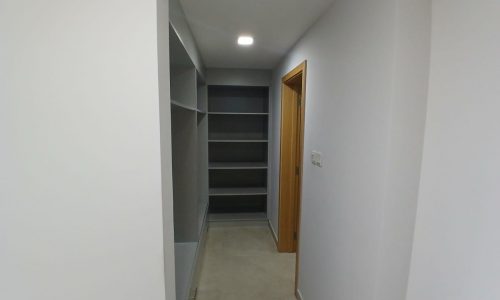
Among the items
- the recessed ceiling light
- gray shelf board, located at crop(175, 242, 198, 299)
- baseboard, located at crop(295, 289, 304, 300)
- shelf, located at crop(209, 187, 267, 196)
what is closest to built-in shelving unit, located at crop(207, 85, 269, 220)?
shelf, located at crop(209, 187, 267, 196)

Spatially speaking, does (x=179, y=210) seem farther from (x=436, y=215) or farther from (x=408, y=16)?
(x=408, y=16)

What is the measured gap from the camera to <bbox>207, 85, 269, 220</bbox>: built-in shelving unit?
4094mm

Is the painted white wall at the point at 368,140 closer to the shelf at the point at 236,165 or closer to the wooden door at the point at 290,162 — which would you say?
the wooden door at the point at 290,162

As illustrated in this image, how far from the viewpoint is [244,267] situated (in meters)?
2.91

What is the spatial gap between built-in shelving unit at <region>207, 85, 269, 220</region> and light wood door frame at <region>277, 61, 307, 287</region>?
0.83 metres

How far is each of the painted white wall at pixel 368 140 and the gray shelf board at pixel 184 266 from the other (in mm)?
1031

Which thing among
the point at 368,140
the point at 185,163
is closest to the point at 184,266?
the point at 185,163

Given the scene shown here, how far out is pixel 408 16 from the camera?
1.04 metres

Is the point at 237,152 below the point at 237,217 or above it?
above

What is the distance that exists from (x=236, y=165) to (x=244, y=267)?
1.55m

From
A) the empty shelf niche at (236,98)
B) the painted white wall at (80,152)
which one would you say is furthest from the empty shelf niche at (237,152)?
the painted white wall at (80,152)

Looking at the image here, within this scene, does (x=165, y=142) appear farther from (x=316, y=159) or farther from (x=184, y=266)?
(x=184, y=266)

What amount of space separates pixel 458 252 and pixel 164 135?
48.5 inches

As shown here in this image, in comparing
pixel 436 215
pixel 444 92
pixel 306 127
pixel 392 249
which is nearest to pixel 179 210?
pixel 306 127
